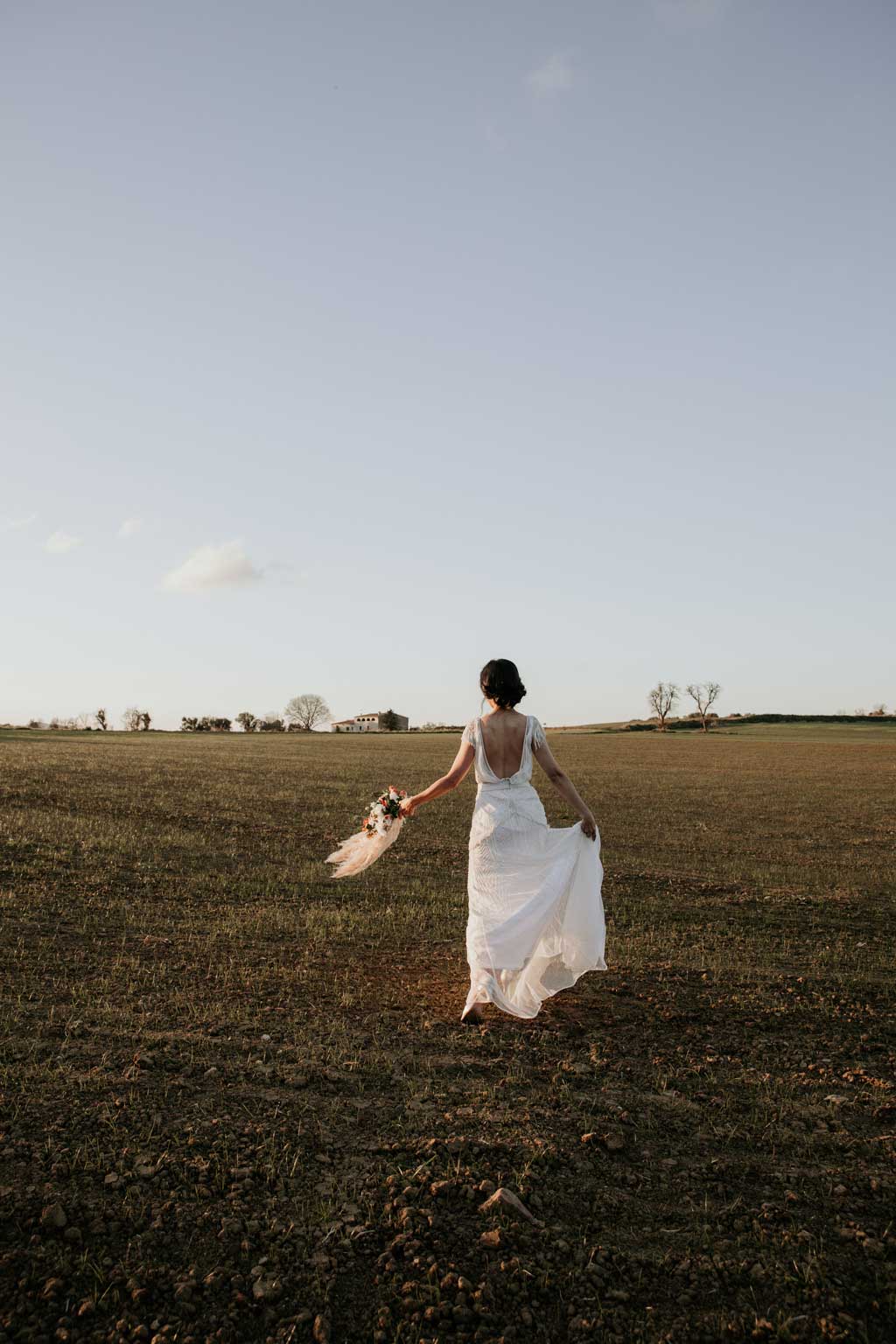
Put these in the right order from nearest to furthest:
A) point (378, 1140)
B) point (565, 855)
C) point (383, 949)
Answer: point (378, 1140)
point (565, 855)
point (383, 949)

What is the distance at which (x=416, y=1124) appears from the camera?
6.12 meters

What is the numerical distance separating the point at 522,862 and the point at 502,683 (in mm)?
1797

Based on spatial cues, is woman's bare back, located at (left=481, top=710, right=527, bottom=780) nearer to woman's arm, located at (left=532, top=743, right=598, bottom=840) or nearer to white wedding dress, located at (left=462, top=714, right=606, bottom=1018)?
white wedding dress, located at (left=462, top=714, right=606, bottom=1018)

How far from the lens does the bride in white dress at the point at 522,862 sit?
8.24 m

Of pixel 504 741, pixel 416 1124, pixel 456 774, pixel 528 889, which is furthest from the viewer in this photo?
pixel 456 774

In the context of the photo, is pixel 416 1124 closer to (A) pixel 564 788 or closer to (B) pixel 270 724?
(A) pixel 564 788

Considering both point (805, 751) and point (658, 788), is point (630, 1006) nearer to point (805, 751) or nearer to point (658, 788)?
point (658, 788)

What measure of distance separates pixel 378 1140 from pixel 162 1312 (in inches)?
76.8

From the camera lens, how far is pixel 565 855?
845 centimetres

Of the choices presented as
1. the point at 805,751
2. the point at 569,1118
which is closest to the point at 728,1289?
the point at 569,1118

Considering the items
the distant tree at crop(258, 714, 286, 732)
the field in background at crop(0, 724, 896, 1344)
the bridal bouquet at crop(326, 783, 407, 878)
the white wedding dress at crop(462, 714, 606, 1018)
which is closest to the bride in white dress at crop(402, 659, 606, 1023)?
the white wedding dress at crop(462, 714, 606, 1018)

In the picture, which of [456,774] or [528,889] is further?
[456,774]

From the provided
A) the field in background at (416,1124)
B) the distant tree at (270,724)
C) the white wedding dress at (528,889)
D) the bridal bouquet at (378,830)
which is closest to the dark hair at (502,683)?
the white wedding dress at (528,889)

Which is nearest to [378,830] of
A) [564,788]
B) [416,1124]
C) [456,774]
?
[456,774]
